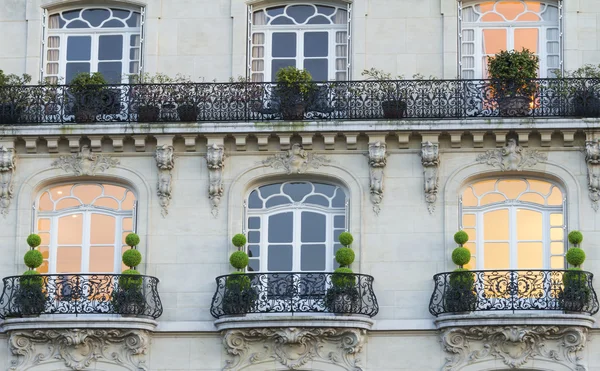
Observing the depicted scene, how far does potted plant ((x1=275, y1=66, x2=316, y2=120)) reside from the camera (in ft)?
104

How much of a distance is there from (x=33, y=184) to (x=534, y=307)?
373 inches

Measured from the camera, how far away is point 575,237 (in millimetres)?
30500

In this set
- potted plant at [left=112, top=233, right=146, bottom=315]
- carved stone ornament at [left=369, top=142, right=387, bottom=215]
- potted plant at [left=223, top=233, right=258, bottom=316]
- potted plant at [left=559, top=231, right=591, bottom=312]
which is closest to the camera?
potted plant at [left=559, top=231, right=591, bottom=312]

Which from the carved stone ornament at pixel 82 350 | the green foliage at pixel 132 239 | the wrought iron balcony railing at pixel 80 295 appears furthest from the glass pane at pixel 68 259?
the carved stone ornament at pixel 82 350

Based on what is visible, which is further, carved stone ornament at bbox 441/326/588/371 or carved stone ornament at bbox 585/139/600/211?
carved stone ornament at bbox 585/139/600/211

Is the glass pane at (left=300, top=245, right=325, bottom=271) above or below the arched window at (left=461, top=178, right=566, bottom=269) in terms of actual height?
below

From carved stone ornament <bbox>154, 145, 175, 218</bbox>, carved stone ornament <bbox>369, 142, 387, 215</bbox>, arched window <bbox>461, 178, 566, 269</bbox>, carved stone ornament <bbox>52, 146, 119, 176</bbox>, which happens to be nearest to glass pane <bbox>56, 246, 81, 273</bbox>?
carved stone ornament <bbox>52, 146, 119, 176</bbox>

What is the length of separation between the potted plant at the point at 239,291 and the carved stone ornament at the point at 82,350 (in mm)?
1652

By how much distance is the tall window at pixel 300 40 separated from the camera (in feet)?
108

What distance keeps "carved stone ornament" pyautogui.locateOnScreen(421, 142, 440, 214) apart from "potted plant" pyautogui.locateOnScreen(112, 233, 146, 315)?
5.34m

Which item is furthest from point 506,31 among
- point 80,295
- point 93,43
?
point 80,295

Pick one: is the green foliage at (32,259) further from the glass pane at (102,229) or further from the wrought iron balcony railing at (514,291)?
the wrought iron balcony railing at (514,291)

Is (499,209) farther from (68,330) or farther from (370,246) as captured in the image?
(68,330)

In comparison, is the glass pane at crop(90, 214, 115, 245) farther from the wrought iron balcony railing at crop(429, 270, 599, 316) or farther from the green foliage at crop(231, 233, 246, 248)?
the wrought iron balcony railing at crop(429, 270, 599, 316)
